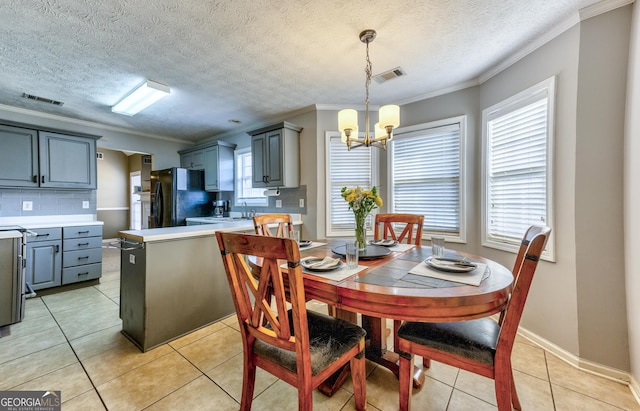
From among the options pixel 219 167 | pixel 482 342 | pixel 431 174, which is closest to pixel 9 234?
pixel 219 167

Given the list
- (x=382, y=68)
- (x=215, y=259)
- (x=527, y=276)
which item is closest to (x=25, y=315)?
(x=215, y=259)

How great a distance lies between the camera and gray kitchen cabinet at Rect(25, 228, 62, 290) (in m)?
3.02

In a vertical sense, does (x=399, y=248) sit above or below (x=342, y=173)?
below

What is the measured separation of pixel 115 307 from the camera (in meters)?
2.81

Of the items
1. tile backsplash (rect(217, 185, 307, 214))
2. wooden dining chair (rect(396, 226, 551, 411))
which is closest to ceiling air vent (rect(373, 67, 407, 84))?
tile backsplash (rect(217, 185, 307, 214))

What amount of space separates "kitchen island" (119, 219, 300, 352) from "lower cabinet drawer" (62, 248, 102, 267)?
5.96 feet

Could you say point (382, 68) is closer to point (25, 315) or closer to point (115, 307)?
point (115, 307)

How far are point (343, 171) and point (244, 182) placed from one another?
2.07m

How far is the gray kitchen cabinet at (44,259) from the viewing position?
3021 millimetres

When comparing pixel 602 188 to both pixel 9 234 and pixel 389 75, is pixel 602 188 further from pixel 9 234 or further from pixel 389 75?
pixel 9 234

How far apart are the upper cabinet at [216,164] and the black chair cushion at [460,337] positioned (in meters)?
4.00

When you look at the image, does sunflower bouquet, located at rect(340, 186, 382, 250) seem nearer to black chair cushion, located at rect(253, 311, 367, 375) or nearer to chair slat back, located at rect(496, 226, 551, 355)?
black chair cushion, located at rect(253, 311, 367, 375)

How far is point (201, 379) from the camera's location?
1.68m

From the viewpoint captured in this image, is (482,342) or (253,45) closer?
(482,342)
